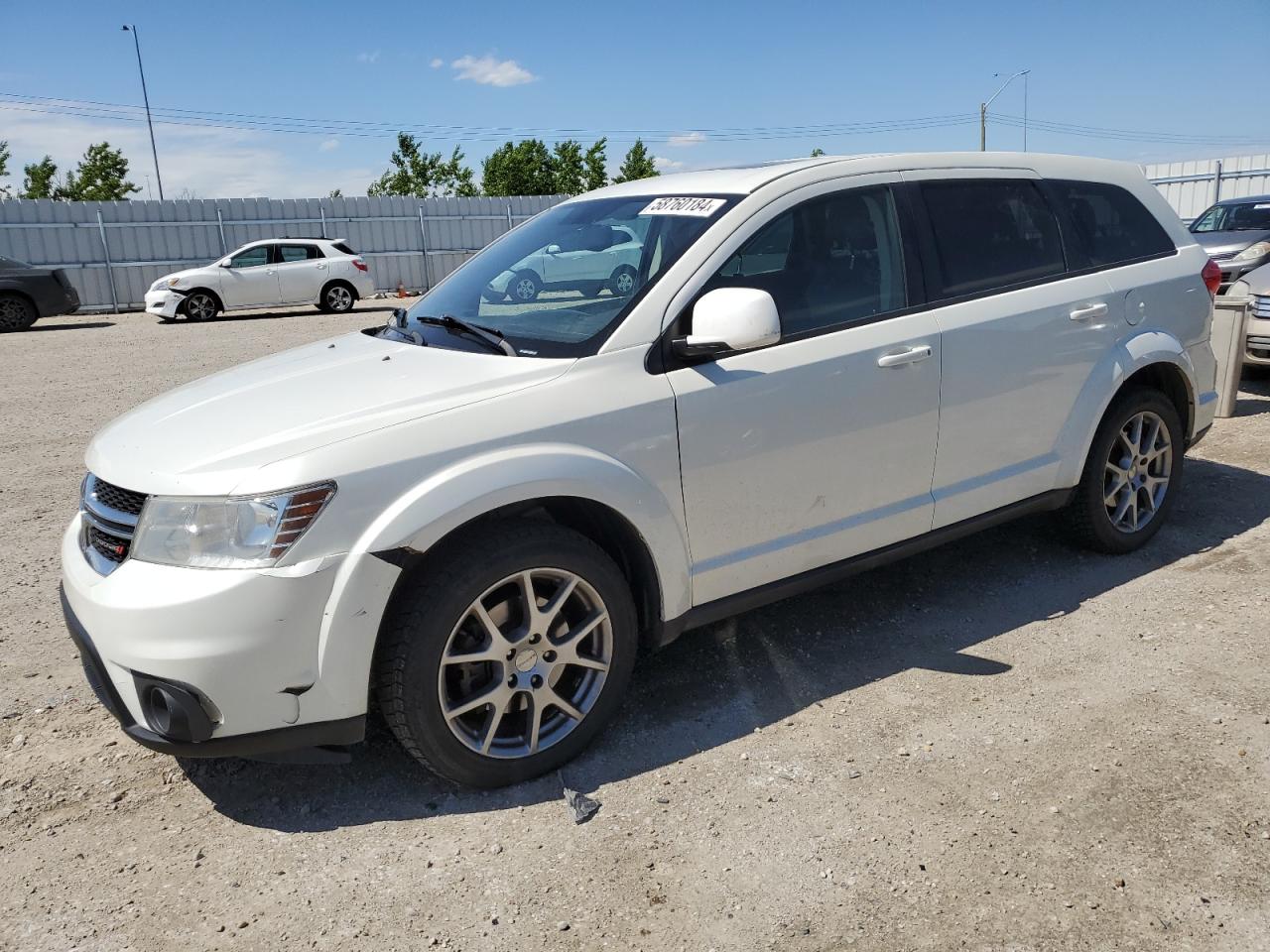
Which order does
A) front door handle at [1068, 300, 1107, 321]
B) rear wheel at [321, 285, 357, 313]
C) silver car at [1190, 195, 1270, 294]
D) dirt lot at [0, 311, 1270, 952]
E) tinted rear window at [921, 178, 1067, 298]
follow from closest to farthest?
dirt lot at [0, 311, 1270, 952] < tinted rear window at [921, 178, 1067, 298] < front door handle at [1068, 300, 1107, 321] < silver car at [1190, 195, 1270, 294] < rear wheel at [321, 285, 357, 313]

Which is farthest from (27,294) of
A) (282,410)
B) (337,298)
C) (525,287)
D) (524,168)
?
(524,168)

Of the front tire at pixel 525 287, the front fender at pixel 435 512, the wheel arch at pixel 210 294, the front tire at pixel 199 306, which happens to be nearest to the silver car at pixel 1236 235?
the front tire at pixel 525 287

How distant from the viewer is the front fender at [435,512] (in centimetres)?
270

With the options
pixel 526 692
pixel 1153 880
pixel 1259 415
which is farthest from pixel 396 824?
pixel 1259 415

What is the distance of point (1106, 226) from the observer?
15.0 ft

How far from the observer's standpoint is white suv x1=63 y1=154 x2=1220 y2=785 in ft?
8.86

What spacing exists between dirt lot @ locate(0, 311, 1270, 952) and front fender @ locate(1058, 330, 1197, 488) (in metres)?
0.58

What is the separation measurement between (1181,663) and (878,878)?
1814 millimetres

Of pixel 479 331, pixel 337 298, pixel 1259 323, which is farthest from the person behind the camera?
pixel 337 298

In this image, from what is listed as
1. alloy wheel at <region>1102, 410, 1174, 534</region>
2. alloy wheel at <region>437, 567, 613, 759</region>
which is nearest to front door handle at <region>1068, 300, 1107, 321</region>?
alloy wheel at <region>1102, 410, 1174, 534</region>

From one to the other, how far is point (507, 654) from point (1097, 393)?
285cm

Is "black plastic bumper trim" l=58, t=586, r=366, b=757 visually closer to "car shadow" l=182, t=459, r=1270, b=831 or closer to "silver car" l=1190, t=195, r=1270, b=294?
"car shadow" l=182, t=459, r=1270, b=831

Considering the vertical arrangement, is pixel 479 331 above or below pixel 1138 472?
above

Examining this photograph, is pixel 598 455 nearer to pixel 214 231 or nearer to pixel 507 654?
pixel 507 654
